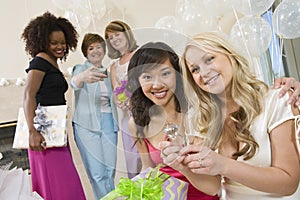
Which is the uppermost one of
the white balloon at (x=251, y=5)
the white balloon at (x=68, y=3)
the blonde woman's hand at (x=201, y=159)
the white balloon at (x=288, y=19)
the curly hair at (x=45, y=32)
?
the white balloon at (x=68, y=3)

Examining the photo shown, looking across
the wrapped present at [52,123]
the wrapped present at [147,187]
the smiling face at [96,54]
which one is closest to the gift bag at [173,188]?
the wrapped present at [147,187]

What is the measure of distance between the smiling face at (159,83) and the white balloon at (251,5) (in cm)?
102

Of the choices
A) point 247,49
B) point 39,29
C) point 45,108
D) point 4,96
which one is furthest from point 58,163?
point 247,49

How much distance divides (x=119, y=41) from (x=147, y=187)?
0.93 ft

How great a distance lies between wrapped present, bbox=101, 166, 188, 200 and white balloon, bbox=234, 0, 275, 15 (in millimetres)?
1005

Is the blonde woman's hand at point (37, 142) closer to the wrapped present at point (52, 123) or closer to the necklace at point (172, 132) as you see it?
the wrapped present at point (52, 123)

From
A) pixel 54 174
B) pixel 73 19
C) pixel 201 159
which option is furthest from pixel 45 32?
pixel 201 159

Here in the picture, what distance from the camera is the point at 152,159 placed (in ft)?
2.38

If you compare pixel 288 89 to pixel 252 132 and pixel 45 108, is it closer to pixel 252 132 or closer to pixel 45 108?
pixel 252 132

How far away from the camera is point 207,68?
0.71m

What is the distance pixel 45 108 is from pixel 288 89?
1.10m

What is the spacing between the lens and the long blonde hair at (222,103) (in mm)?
717

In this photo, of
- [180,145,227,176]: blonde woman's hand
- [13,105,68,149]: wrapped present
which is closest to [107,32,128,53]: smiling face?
[180,145,227,176]: blonde woman's hand

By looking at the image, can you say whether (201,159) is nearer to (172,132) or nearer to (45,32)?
(172,132)
